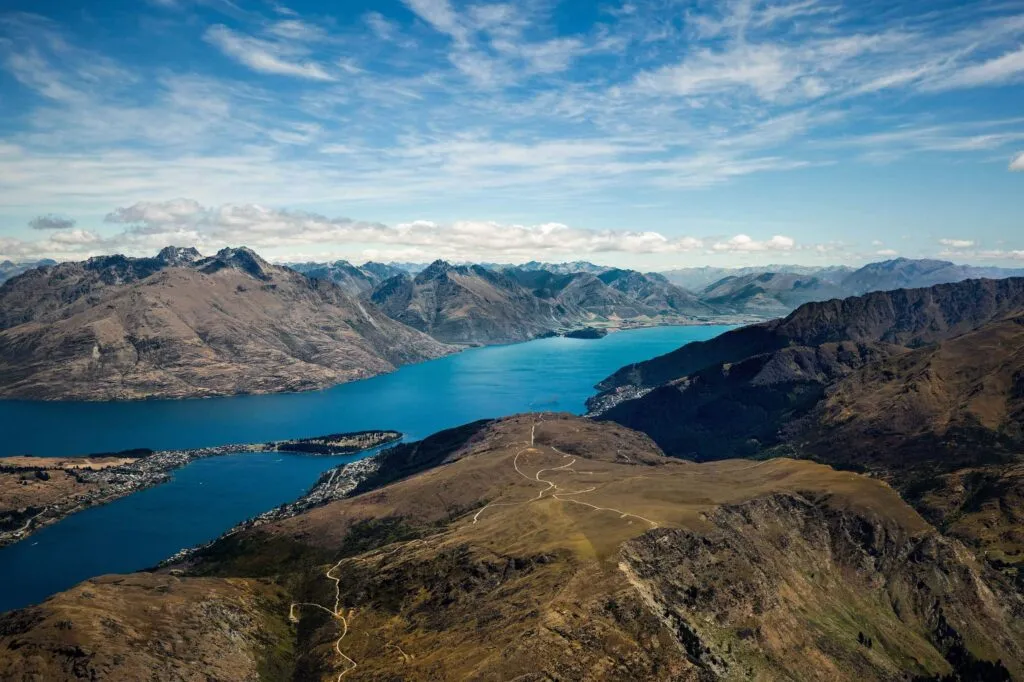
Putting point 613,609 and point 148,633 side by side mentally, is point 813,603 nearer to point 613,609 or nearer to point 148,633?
point 613,609

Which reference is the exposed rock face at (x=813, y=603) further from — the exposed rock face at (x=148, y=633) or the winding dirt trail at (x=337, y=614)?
the exposed rock face at (x=148, y=633)

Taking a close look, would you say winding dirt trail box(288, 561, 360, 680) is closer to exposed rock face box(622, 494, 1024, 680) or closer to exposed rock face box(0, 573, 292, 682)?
exposed rock face box(0, 573, 292, 682)

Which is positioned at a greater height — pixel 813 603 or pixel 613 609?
pixel 613 609

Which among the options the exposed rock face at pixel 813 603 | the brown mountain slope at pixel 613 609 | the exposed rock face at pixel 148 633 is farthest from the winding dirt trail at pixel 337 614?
the exposed rock face at pixel 813 603

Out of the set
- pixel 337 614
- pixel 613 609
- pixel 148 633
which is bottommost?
pixel 337 614

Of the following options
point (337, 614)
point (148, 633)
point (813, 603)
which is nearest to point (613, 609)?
point (813, 603)

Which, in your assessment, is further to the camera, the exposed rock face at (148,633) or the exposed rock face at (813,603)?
the exposed rock face at (813,603)

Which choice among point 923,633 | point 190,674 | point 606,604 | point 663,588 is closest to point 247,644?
point 190,674

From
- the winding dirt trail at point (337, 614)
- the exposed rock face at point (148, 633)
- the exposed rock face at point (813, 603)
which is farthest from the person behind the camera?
the winding dirt trail at point (337, 614)

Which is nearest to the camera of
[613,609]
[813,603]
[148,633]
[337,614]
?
[613,609]

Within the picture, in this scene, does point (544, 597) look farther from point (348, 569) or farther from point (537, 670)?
point (348, 569)

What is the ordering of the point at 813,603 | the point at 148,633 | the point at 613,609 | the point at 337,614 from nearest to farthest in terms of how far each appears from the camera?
1. the point at 613,609
2. the point at 148,633
3. the point at 337,614
4. the point at 813,603

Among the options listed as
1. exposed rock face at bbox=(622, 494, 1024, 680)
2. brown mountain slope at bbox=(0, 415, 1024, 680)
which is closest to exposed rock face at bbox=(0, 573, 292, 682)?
brown mountain slope at bbox=(0, 415, 1024, 680)
